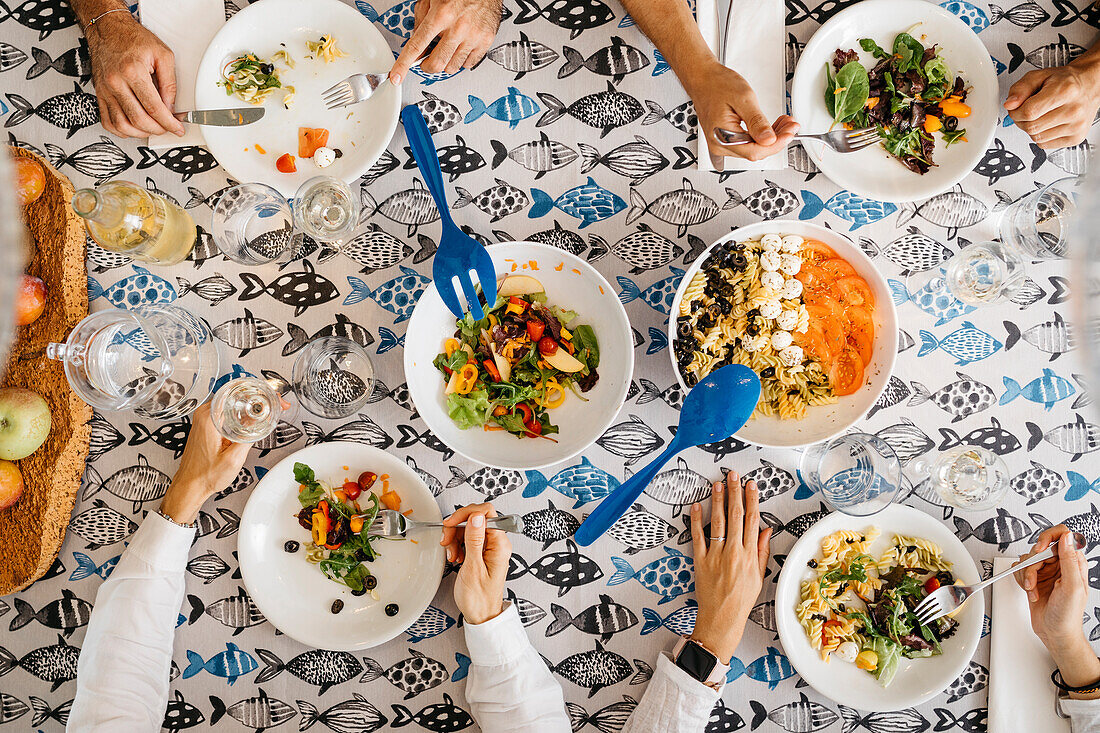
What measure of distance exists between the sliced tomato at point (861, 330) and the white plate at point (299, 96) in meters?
1.33

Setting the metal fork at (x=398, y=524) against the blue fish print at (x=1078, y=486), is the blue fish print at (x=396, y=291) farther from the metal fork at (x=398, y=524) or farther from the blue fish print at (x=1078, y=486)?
the blue fish print at (x=1078, y=486)

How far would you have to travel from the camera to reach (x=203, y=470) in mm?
1819

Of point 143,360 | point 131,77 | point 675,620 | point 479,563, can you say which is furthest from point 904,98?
point 143,360

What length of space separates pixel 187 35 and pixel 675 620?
7.10ft

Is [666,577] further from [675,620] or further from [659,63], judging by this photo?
[659,63]

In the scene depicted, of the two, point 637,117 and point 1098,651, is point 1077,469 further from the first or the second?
point 637,117

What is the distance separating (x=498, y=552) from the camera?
179cm

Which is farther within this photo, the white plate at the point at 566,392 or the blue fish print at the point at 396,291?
the blue fish print at the point at 396,291

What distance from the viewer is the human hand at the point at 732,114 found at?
1613 mm

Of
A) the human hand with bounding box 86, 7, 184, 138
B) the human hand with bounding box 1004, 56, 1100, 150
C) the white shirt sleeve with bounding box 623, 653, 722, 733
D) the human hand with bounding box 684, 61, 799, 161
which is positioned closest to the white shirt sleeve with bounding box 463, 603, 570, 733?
the white shirt sleeve with bounding box 623, 653, 722, 733

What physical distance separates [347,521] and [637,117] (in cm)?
140

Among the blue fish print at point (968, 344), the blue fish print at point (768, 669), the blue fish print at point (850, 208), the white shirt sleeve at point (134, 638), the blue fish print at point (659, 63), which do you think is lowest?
the blue fish print at point (768, 669)

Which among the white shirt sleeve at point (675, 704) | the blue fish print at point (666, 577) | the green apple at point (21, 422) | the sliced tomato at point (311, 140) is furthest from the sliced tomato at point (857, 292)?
the green apple at point (21, 422)

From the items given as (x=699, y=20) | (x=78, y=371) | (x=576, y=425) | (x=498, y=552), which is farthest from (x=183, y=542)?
(x=699, y=20)
